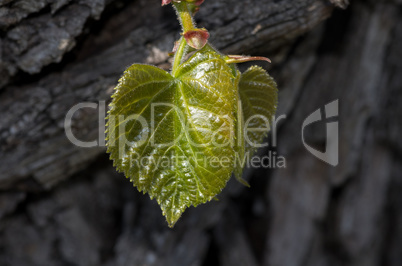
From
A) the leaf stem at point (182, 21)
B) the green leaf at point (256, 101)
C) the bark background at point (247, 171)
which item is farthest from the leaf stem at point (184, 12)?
the bark background at point (247, 171)

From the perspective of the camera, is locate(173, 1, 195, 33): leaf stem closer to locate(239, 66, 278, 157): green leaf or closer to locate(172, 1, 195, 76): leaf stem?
locate(172, 1, 195, 76): leaf stem

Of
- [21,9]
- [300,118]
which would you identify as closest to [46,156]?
[21,9]

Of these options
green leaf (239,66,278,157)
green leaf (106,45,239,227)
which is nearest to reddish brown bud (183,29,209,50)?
green leaf (106,45,239,227)

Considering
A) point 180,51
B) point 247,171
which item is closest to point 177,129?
point 180,51

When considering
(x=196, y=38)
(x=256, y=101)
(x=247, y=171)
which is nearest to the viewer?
(x=196, y=38)

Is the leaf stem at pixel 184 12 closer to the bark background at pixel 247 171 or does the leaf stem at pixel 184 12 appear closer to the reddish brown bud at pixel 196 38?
the reddish brown bud at pixel 196 38

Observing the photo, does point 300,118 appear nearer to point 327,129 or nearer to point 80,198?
point 327,129

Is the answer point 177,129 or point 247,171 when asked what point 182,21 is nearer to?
point 177,129
